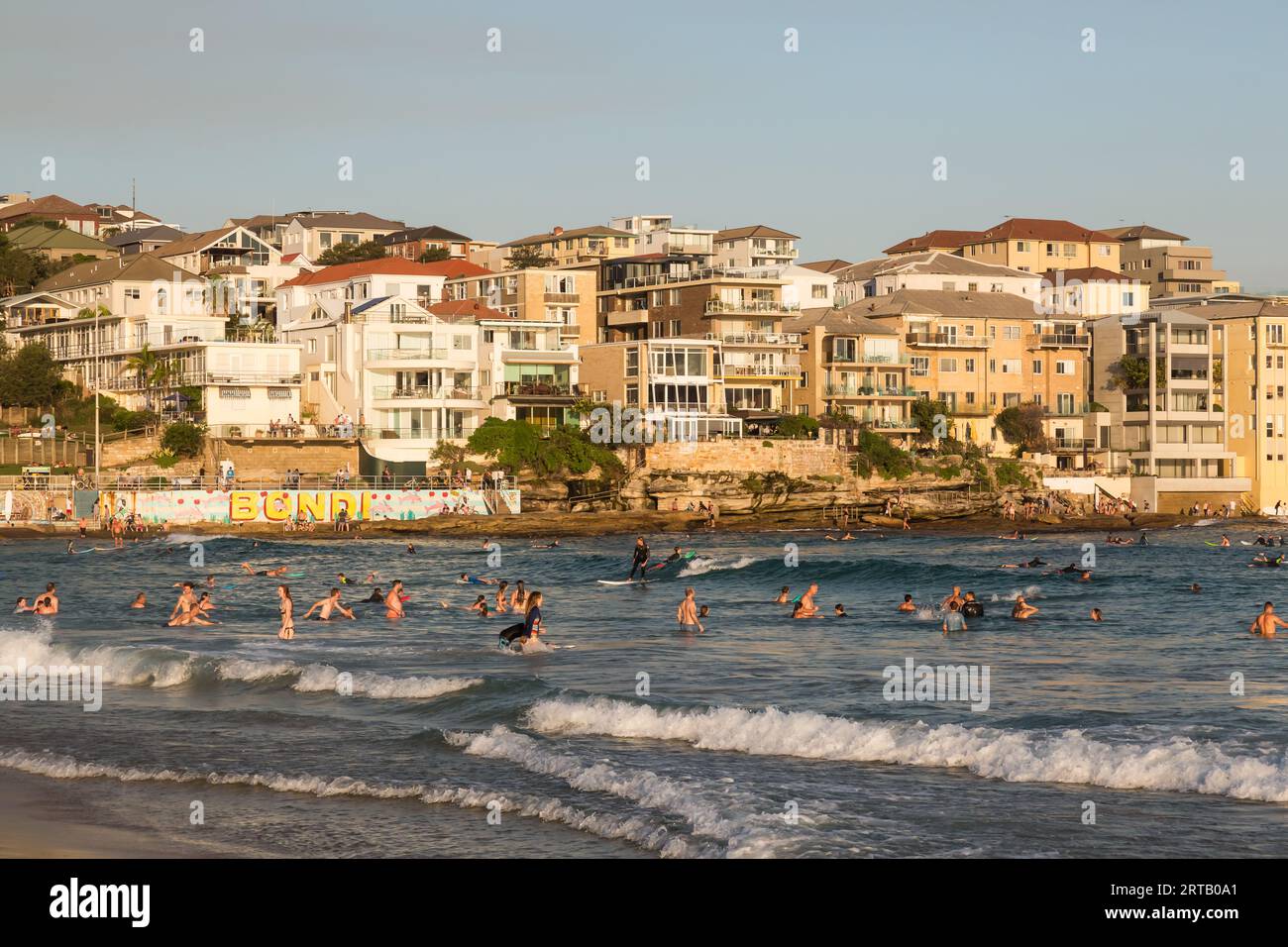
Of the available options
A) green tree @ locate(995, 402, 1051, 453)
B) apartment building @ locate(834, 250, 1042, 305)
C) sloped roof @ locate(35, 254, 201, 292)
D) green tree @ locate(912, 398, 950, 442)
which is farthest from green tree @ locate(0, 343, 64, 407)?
green tree @ locate(995, 402, 1051, 453)

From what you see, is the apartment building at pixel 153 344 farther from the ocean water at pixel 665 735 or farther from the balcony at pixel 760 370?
the ocean water at pixel 665 735

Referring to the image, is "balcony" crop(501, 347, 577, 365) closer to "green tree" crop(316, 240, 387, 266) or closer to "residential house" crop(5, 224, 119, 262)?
"green tree" crop(316, 240, 387, 266)

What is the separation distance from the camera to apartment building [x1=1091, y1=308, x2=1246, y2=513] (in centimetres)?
9219

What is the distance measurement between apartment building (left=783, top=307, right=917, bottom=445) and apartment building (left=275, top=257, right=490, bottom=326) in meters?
20.5

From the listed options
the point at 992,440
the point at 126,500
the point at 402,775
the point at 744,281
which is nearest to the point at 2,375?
the point at 126,500

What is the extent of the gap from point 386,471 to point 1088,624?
4451 cm

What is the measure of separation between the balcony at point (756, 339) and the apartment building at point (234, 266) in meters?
28.7

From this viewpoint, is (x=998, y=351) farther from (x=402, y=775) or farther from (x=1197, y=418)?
(x=402, y=775)

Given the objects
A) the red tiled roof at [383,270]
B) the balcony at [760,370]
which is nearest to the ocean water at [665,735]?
the balcony at [760,370]

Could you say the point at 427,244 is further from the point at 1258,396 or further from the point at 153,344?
the point at 1258,396

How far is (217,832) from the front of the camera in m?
14.4

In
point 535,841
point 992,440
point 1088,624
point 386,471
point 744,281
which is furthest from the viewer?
point 992,440

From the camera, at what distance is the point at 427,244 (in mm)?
120875

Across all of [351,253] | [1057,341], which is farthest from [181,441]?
[1057,341]
